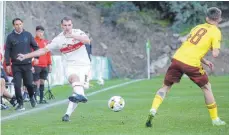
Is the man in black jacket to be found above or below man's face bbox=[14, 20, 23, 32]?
below

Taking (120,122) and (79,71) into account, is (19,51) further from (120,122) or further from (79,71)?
(120,122)

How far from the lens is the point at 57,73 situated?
33125 millimetres

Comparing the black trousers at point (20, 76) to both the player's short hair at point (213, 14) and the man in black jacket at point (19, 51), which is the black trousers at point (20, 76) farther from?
A: the player's short hair at point (213, 14)

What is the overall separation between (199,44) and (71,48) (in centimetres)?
304

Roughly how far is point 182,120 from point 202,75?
1.23m

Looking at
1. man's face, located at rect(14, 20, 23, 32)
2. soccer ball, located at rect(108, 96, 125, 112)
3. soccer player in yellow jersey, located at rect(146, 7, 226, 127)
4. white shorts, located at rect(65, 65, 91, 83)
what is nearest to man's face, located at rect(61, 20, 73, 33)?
white shorts, located at rect(65, 65, 91, 83)

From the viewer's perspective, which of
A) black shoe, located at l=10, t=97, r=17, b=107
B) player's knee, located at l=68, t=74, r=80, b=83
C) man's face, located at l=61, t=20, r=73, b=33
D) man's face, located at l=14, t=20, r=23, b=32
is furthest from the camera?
black shoe, located at l=10, t=97, r=17, b=107

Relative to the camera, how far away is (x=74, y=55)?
14492mm

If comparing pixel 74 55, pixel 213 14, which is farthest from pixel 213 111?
pixel 74 55

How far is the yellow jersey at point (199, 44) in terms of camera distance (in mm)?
12312

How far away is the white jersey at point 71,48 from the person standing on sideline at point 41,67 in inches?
237

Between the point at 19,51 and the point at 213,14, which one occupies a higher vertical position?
the point at 213,14

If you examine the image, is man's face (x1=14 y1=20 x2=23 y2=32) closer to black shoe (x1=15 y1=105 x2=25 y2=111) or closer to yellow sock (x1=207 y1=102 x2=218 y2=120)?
black shoe (x1=15 y1=105 x2=25 y2=111)

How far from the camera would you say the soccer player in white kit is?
1409cm
